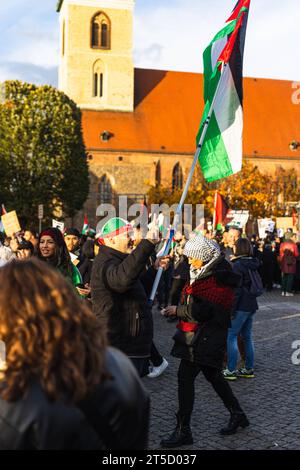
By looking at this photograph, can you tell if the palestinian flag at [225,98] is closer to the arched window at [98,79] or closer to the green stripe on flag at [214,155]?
the green stripe on flag at [214,155]

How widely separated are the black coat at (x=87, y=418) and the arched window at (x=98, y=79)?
51696mm

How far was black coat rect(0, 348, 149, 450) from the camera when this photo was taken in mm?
1698

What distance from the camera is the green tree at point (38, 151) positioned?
35.5 meters

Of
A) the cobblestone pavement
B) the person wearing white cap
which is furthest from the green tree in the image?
the person wearing white cap

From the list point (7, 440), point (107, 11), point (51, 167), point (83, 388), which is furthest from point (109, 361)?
point (107, 11)

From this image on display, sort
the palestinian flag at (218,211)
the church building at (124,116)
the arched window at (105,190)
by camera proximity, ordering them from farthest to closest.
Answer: the church building at (124,116) < the arched window at (105,190) < the palestinian flag at (218,211)

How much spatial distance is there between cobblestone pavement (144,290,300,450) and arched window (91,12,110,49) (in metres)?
46.2

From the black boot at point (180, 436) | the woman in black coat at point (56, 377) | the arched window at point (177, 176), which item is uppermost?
the arched window at point (177, 176)

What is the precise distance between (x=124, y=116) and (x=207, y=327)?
4897 centimetres

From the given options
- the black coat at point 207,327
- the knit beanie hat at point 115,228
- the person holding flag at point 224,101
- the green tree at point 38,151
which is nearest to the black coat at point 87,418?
the knit beanie hat at point 115,228

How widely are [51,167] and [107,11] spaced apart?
21674 mm

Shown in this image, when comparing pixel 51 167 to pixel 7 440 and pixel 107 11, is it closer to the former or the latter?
pixel 107 11

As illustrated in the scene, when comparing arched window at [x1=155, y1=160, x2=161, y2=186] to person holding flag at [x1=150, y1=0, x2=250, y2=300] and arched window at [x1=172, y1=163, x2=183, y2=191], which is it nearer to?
arched window at [x1=172, y1=163, x2=183, y2=191]

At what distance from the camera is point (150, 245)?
14.0 ft
